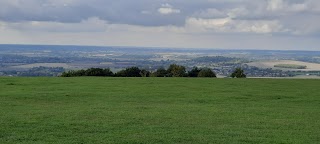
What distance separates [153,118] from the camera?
52.4ft

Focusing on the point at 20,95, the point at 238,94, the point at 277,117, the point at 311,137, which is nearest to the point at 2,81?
the point at 20,95

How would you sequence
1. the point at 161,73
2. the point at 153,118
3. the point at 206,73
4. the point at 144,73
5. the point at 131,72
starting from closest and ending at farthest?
the point at 153,118, the point at 131,72, the point at 144,73, the point at 206,73, the point at 161,73

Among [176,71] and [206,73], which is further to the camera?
[176,71]

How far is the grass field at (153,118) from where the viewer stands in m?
12.4

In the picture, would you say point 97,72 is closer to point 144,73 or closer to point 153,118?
point 144,73

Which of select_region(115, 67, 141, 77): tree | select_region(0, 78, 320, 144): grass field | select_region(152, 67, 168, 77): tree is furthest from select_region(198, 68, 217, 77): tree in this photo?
select_region(0, 78, 320, 144): grass field

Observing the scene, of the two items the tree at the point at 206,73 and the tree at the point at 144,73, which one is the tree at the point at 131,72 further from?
the tree at the point at 206,73

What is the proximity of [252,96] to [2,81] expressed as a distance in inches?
728

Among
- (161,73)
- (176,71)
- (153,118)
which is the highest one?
(176,71)

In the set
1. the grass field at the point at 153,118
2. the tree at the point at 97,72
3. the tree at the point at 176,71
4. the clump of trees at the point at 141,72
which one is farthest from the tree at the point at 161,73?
the grass field at the point at 153,118

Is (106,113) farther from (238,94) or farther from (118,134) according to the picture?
(238,94)

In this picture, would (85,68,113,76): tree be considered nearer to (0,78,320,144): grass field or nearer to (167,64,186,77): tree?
(167,64,186,77): tree

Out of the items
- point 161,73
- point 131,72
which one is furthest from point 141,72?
point 161,73

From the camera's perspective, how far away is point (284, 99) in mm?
25031
